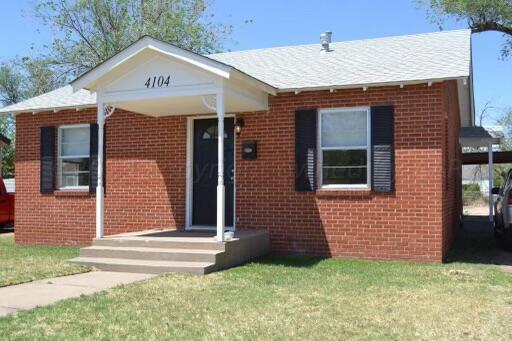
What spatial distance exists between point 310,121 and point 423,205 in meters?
2.56

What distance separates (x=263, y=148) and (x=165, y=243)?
280 cm

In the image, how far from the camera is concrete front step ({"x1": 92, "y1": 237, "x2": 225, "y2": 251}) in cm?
934

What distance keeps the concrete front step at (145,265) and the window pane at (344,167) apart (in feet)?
10.3

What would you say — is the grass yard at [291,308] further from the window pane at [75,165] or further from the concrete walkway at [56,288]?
the window pane at [75,165]

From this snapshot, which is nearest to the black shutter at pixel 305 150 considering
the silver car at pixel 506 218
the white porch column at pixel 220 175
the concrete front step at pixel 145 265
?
the white porch column at pixel 220 175

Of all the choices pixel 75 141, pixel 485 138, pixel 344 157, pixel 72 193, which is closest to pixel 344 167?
pixel 344 157

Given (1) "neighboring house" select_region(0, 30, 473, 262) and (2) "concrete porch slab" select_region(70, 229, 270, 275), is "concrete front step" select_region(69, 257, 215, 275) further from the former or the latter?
(1) "neighboring house" select_region(0, 30, 473, 262)

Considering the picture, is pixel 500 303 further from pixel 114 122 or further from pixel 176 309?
pixel 114 122

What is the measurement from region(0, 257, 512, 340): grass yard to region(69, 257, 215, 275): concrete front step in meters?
0.24

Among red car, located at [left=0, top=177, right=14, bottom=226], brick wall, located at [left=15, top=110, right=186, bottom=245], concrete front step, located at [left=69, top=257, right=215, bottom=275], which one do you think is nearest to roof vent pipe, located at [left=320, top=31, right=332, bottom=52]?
brick wall, located at [left=15, top=110, right=186, bottom=245]

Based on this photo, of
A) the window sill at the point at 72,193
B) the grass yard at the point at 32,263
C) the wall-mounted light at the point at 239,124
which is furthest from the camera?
the window sill at the point at 72,193

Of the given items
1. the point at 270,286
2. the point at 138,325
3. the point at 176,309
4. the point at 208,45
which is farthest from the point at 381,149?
the point at 208,45

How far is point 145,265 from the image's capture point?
9.05 m

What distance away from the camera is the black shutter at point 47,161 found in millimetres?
13086
